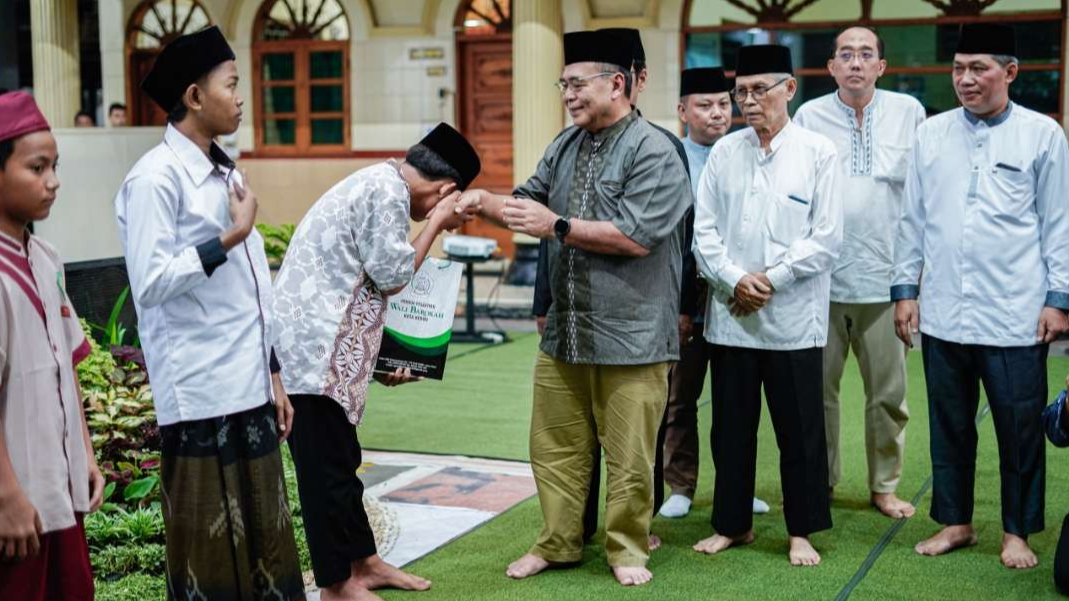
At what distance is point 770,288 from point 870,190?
86 cm

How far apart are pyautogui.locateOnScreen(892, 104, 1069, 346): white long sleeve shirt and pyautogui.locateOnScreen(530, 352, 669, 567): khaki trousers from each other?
3.33 ft

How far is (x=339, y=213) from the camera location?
356cm

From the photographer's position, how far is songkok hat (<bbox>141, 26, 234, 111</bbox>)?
9.57 ft

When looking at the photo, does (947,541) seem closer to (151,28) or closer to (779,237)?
(779,237)

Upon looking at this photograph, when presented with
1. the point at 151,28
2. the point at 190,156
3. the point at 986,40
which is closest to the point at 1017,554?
the point at 986,40

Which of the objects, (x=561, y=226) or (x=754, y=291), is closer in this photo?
(x=561, y=226)

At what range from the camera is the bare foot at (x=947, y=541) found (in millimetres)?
4242

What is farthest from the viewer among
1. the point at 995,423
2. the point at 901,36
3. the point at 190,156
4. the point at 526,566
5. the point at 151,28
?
the point at 151,28

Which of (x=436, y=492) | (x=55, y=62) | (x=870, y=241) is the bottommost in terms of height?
(x=436, y=492)

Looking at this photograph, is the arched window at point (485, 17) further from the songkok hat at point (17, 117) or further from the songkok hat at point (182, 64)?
the songkok hat at point (17, 117)

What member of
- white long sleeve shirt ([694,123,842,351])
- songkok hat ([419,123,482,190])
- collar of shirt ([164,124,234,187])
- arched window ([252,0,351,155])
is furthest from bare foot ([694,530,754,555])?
arched window ([252,0,351,155])

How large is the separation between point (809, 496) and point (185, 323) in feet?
7.34

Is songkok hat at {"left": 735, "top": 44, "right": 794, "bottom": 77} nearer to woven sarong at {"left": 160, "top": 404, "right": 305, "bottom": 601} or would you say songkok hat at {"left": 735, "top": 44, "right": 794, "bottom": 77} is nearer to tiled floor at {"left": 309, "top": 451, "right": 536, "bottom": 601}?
tiled floor at {"left": 309, "top": 451, "right": 536, "bottom": 601}

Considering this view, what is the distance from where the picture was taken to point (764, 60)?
4.20m
